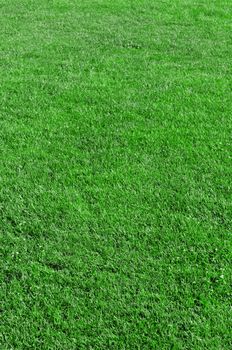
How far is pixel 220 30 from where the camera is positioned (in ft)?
26.6

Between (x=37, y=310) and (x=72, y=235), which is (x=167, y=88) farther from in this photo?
(x=37, y=310)

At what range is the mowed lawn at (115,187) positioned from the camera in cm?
368

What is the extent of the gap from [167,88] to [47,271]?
3.07 metres

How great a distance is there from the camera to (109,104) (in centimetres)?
612

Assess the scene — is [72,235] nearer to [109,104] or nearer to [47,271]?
[47,271]

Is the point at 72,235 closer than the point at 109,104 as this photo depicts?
Yes

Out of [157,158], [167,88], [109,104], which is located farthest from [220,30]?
[157,158]

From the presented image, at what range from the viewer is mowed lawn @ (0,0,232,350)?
12.1 ft

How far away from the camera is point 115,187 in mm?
4844

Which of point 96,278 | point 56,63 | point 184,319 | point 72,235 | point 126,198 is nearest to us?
point 184,319

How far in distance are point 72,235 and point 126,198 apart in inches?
24.1

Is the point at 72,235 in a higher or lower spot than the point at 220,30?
lower

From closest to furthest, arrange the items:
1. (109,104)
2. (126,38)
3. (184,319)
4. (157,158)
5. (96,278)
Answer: (184,319) < (96,278) < (157,158) < (109,104) < (126,38)

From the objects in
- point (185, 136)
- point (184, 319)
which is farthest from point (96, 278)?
point (185, 136)
